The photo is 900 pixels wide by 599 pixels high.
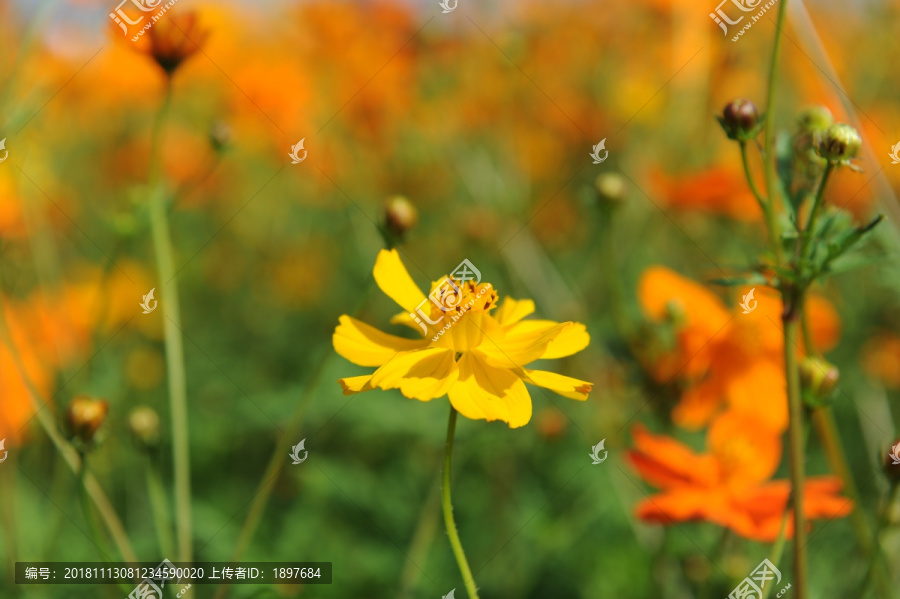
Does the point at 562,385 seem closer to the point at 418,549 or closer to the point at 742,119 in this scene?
the point at 742,119


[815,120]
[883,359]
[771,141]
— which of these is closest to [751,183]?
[771,141]

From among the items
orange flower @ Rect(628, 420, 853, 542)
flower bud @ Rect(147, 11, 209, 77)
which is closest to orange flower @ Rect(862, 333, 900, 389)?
orange flower @ Rect(628, 420, 853, 542)

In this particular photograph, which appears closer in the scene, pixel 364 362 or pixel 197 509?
pixel 364 362

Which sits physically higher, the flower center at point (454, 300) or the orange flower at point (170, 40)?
the orange flower at point (170, 40)

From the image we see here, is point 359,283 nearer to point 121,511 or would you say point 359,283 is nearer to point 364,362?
point 121,511

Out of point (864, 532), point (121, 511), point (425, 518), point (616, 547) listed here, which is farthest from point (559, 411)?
point (121, 511)

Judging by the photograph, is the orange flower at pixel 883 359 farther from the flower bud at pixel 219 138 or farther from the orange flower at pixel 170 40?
the orange flower at pixel 170 40

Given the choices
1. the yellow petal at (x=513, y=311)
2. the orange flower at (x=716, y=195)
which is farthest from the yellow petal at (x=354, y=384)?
the orange flower at (x=716, y=195)
